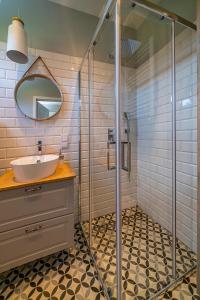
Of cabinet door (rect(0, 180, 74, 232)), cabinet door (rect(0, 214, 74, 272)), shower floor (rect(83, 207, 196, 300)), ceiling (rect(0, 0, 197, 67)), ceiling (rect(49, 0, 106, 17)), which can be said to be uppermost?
ceiling (rect(49, 0, 106, 17))

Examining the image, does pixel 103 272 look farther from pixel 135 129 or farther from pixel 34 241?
pixel 135 129

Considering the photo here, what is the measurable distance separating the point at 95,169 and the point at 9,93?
119 centimetres

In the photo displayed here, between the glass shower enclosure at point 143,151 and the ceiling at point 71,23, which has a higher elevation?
the ceiling at point 71,23

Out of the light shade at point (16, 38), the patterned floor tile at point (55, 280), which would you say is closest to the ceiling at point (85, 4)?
the light shade at point (16, 38)

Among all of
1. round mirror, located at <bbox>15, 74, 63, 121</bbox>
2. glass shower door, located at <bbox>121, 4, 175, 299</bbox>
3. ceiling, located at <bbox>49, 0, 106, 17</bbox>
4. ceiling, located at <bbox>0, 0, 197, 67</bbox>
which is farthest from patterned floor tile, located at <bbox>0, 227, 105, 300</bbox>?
ceiling, located at <bbox>49, 0, 106, 17</bbox>

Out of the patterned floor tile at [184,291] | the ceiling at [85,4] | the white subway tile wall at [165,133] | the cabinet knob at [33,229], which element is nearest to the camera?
the patterned floor tile at [184,291]

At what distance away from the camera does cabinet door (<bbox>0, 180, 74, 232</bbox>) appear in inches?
43.4

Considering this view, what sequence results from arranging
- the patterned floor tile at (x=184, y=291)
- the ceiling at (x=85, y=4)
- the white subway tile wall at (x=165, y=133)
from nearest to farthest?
the patterned floor tile at (x=184, y=291)
the white subway tile wall at (x=165, y=133)
the ceiling at (x=85, y=4)

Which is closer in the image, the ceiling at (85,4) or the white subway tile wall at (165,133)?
the white subway tile wall at (165,133)

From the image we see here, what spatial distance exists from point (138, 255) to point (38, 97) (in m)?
1.85

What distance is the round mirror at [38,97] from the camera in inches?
61.1

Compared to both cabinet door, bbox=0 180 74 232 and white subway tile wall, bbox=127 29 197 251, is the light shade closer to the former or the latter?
white subway tile wall, bbox=127 29 197 251

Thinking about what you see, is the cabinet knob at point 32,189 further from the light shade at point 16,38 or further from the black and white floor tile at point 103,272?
the light shade at point 16,38

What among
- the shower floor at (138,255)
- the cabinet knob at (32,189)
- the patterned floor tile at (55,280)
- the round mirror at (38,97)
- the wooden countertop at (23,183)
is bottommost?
the patterned floor tile at (55,280)
